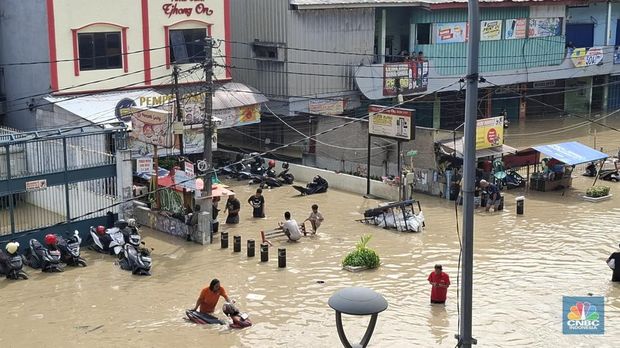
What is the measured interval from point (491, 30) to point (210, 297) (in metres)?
30.8

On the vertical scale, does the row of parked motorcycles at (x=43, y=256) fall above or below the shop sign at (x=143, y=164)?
below

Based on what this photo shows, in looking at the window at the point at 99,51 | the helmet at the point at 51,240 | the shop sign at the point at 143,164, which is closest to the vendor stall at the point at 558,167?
the shop sign at the point at 143,164

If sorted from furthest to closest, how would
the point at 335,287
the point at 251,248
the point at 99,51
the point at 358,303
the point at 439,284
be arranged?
the point at 99,51 → the point at 251,248 → the point at 335,287 → the point at 439,284 → the point at 358,303

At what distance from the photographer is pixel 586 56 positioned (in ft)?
166

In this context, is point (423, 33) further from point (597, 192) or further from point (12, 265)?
point (12, 265)

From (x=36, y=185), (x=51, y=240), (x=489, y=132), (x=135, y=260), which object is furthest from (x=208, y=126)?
(x=489, y=132)

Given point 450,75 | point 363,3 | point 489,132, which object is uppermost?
point 363,3

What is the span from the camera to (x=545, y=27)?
48.7m

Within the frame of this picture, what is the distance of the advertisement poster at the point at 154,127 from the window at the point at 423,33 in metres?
20.4

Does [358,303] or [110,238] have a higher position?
[358,303]

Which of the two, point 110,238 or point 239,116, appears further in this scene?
point 239,116

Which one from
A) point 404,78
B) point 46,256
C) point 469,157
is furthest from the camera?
point 404,78

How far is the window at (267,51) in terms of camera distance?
40250 millimetres

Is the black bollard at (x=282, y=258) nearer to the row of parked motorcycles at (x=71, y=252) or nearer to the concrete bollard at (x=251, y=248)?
the concrete bollard at (x=251, y=248)
